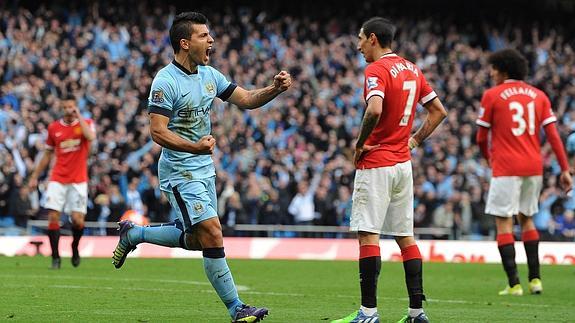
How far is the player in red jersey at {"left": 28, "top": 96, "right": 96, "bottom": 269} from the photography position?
1684cm

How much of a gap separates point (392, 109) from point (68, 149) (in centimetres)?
864

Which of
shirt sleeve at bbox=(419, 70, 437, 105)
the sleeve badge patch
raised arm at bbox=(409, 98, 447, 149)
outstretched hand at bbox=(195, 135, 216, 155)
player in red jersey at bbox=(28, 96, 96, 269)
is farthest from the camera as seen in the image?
player in red jersey at bbox=(28, 96, 96, 269)

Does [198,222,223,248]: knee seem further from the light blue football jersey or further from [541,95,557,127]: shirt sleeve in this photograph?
[541,95,557,127]: shirt sleeve

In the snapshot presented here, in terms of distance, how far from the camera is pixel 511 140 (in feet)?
43.8

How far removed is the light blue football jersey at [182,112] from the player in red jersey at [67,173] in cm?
766

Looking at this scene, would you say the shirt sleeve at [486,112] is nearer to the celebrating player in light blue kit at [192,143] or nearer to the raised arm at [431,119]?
the raised arm at [431,119]

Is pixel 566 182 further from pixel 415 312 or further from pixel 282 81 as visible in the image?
pixel 282 81

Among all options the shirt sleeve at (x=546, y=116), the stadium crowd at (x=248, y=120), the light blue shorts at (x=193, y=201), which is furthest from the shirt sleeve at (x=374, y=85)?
the stadium crowd at (x=248, y=120)

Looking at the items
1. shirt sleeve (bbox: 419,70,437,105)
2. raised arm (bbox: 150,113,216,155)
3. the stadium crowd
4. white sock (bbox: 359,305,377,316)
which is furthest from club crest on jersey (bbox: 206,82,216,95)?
the stadium crowd

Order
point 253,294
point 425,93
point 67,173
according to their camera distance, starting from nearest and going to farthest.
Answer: point 425,93, point 253,294, point 67,173

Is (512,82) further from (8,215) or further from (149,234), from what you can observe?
(8,215)

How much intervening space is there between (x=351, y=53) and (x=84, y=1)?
7838mm

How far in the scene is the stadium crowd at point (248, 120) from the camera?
82.5 feet

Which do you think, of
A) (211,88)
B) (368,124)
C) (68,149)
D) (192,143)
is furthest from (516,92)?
(68,149)
